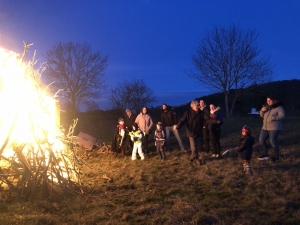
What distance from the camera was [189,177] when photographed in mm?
7254

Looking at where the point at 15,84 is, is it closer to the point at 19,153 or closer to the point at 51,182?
the point at 19,153

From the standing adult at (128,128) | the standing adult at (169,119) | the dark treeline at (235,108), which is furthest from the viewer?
the dark treeline at (235,108)

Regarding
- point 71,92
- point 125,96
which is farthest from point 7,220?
point 71,92

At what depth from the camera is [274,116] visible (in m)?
8.35

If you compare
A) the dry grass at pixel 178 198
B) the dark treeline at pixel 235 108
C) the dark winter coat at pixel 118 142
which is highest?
the dark treeline at pixel 235 108

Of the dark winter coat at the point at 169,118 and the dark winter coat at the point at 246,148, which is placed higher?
the dark winter coat at the point at 169,118

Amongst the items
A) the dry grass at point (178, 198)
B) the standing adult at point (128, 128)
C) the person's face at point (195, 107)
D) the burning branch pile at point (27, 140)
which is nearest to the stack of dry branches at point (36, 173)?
the burning branch pile at point (27, 140)

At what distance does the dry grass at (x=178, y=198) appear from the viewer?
4875 mm

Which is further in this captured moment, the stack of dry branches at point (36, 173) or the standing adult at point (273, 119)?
the standing adult at point (273, 119)

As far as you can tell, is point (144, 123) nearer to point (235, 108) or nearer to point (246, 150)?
point (246, 150)

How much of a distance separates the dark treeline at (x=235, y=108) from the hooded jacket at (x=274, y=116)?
9.26 meters

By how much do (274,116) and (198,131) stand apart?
6.34ft

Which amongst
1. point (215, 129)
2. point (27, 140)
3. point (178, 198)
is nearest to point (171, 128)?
point (215, 129)

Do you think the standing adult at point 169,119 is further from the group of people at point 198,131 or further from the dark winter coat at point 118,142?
the dark winter coat at point 118,142
